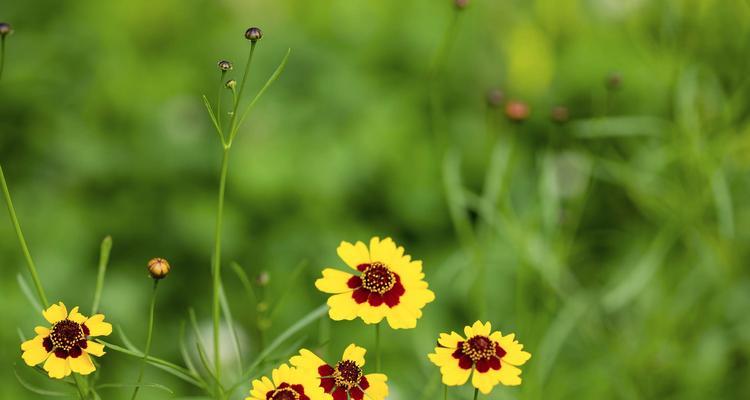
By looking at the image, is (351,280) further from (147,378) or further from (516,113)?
(147,378)

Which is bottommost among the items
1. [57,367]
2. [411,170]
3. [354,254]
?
[57,367]

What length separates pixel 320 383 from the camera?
0.50m

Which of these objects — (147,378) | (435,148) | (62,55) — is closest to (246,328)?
(147,378)

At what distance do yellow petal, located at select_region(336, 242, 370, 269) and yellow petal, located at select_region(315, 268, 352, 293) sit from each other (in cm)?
1

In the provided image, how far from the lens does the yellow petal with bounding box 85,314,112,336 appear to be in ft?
1.52

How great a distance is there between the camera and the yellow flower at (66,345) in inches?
18.1

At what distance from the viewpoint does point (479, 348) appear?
486mm

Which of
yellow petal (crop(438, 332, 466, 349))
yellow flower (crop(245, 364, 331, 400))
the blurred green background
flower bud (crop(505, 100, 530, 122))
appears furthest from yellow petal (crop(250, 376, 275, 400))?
the blurred green background

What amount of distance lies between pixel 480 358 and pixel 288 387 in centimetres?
11

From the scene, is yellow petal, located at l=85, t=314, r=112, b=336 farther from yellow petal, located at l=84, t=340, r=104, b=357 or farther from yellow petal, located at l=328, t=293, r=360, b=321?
yellow petal, located at l=328, t=293, r=360, b=321

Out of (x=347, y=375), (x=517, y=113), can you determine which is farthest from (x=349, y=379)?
(x=517, y=113)

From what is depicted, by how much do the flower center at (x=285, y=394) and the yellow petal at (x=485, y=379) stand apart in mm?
96

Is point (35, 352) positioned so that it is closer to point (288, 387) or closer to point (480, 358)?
point (288, 387)

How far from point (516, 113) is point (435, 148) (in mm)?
775
